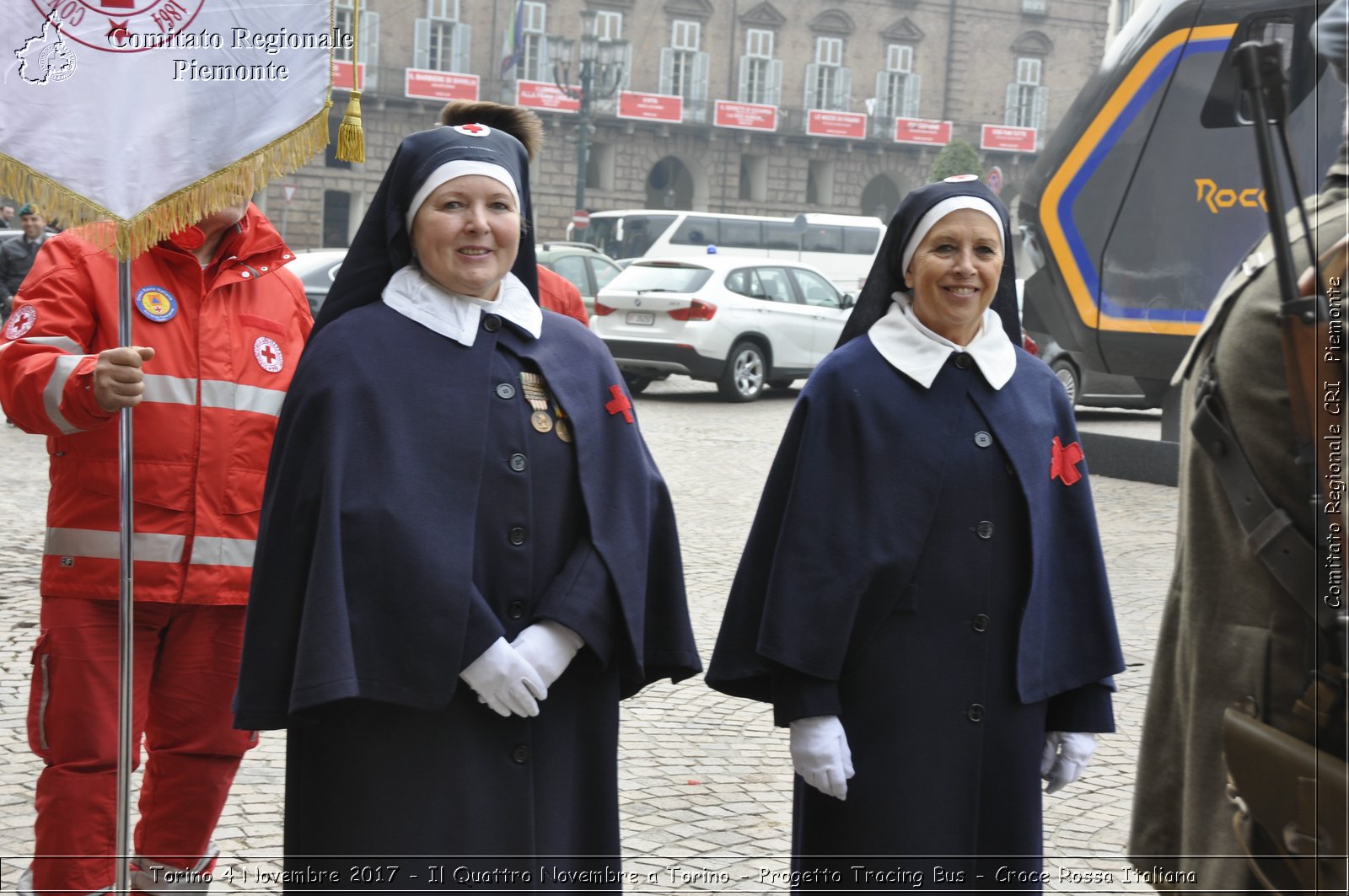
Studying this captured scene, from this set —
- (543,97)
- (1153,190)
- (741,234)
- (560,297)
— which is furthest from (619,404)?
(543,97)

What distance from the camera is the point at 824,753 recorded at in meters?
2.99

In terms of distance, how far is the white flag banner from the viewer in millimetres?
3498

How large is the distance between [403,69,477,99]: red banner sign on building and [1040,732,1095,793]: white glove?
168 feet

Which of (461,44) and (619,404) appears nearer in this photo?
(619,404)

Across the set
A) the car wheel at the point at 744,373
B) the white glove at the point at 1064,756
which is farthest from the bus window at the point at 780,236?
the white glove at the point at 1064,756

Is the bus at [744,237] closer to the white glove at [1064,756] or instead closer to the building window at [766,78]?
the building window at [766,78]

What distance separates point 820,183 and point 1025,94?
9.98 m

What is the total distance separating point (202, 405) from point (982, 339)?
1.78m

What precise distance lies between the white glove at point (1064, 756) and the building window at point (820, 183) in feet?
192

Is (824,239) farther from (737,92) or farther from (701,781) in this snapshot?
(701,781)

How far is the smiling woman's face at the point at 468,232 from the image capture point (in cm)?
301

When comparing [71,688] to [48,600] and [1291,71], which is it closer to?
[48,600]

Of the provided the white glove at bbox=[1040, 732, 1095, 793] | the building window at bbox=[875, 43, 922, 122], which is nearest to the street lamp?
the building window at bbox=[875, 43, 922, 122]

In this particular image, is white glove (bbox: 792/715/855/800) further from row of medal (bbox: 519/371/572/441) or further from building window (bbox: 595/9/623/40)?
building window (bbox: 595/9/623/40)
